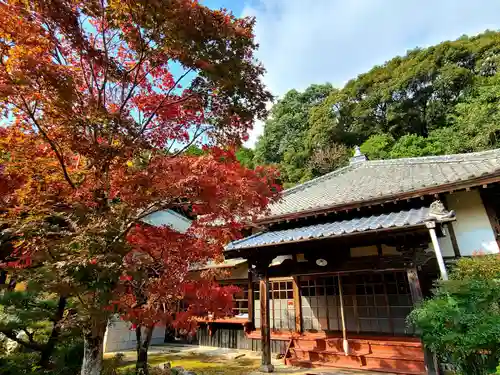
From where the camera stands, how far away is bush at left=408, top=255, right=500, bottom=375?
370 centimetres

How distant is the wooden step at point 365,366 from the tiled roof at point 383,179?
4212mm

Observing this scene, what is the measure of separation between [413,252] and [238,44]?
572 cm

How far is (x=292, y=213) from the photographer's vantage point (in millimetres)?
9195

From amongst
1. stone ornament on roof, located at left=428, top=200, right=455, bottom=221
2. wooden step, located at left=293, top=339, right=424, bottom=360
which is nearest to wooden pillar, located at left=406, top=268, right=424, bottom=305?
stone ornament on roof, located at left=428, top=200, right=455, bottom=221

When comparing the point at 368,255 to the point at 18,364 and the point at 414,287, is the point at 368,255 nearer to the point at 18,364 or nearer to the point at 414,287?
the point at 414,287

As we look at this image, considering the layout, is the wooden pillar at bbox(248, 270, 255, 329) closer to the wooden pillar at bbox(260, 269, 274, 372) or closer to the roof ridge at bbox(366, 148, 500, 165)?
the wooden pillar at bbox(260, 269, 274, 372)

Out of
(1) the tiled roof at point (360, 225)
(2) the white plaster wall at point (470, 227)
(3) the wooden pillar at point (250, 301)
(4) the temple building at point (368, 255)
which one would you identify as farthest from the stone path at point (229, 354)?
(2) the white plaster wall at point (470, 227)

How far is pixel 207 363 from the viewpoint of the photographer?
29.3 ft

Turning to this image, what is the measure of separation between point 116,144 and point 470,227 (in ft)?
27.3

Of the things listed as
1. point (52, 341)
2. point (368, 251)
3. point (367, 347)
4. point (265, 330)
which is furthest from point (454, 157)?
point (52, 341)

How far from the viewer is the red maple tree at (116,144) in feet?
14.3

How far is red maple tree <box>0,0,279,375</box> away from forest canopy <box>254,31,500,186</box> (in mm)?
18697

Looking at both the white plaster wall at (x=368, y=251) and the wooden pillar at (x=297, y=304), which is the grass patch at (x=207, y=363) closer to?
the wooden pillar at (x=297, y=304)

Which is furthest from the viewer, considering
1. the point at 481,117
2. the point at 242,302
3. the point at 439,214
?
the point at 481,117
